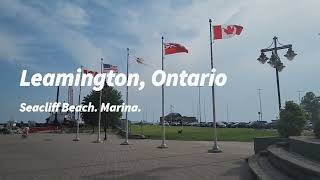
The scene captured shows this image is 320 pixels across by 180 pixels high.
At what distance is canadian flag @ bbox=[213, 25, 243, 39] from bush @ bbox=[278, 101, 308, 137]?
297 inches

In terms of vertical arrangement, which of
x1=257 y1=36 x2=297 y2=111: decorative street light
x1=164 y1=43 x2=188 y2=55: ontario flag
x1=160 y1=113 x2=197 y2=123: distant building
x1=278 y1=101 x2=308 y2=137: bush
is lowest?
x1=278 y1=101 x2=308 y2=137: bush

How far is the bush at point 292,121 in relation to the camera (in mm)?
21781

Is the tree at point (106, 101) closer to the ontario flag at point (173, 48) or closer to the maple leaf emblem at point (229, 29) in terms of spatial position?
the ontario flag at point (173, 48)

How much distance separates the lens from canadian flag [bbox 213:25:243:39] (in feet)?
91.9

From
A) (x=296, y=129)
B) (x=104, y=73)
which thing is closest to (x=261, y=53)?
(x=296, y=129)

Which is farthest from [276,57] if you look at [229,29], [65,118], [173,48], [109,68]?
[65,118]

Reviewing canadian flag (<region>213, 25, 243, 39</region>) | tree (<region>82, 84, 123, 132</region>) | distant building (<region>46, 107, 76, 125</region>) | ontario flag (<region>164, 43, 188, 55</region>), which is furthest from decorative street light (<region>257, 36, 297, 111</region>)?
distant building (<region>46, 107, 76, 125</region>)

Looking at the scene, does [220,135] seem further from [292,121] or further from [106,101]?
[292,121]

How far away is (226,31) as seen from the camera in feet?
94.1

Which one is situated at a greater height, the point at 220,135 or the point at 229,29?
the point at 229,29

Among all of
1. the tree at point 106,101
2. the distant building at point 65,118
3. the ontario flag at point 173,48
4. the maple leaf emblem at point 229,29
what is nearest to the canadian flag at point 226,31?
the maple leaf emblem at point 229,29

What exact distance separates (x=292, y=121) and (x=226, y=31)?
8.95m

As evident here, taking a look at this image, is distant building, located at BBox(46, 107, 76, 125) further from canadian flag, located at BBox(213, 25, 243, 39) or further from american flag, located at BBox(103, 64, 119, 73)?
canadian flag, located at BBox(213, 25, 243, 39)

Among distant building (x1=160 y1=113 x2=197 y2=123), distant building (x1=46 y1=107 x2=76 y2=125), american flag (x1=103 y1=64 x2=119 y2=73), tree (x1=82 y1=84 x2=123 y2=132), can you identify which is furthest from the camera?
distant building (x1=160 y1=113 x2=197 y2=123)
